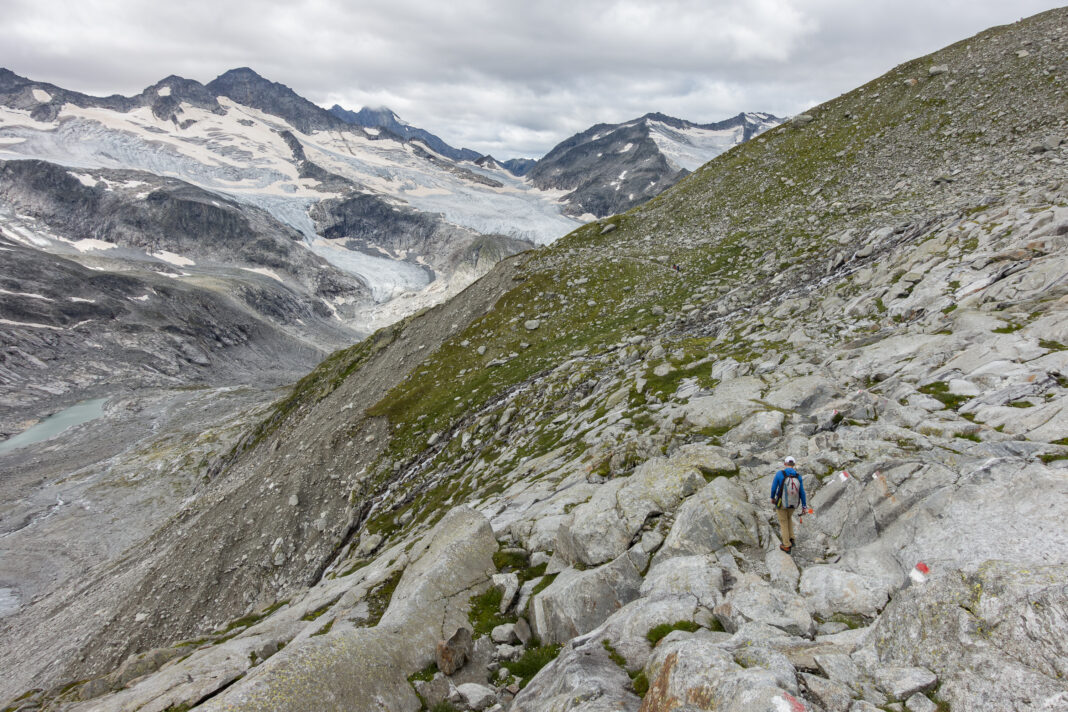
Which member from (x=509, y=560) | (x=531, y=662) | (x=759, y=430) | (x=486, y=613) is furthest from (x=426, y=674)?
(x=759, y=430)

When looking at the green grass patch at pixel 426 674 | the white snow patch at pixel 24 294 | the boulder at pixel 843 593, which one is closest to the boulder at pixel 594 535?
the green grass patch at pixel 426 674

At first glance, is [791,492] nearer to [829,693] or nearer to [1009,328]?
[829,693]

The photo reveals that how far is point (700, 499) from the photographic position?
48.4 feet

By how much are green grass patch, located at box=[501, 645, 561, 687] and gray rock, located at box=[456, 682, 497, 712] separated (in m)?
Answer: 0.76

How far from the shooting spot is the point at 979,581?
27.2 feet

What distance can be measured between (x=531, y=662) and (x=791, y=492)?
8.30 m

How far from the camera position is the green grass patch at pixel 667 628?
35.5ft

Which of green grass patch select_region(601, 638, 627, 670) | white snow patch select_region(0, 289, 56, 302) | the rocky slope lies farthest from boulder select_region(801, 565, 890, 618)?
white snow patch select_region(0, 289, 56, 302)

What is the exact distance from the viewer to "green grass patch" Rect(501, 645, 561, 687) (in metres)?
12.2

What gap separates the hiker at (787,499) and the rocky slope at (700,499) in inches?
19.4

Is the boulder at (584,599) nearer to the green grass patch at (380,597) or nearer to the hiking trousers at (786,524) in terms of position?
the hiking trousers at (786,524)

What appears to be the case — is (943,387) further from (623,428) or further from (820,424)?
(623,428)

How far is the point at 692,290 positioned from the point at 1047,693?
41147 mm

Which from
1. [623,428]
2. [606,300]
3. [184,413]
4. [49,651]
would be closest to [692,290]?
[606,300]
